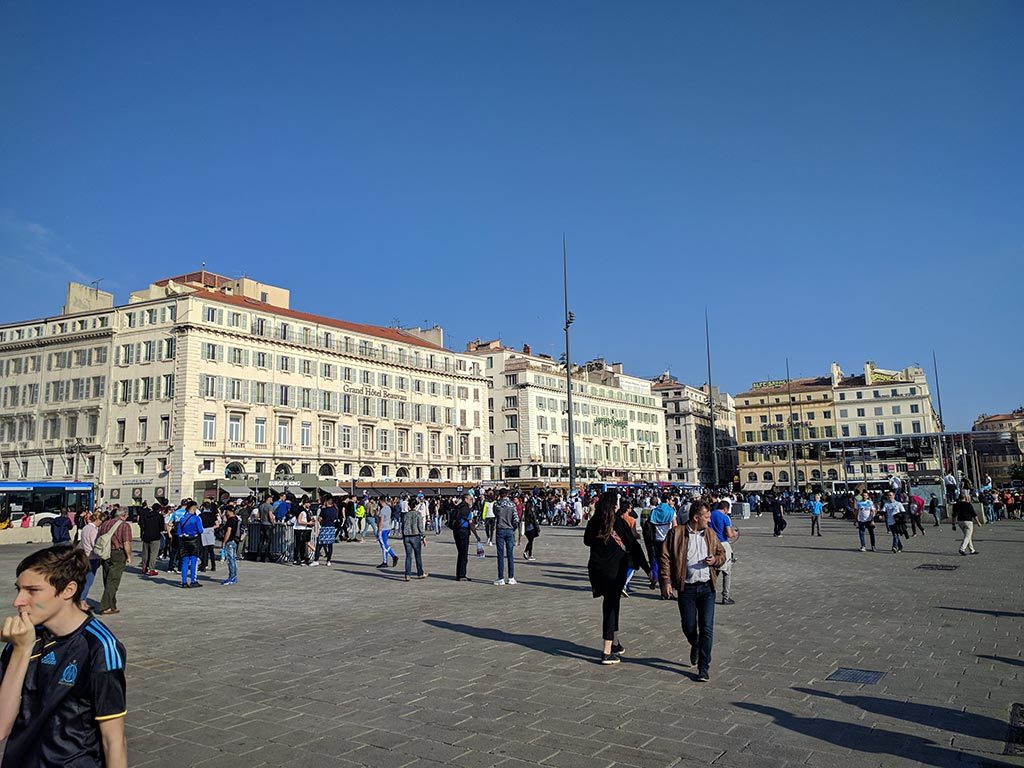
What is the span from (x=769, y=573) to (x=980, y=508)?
67.4 ft

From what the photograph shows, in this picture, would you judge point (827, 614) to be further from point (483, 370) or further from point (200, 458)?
point (483, 370)

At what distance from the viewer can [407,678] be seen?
6723 mm

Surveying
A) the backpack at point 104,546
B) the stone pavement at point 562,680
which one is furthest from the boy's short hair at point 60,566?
the backpack at point 104,546

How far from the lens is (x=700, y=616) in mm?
6570

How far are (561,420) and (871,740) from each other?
7204 centimetres

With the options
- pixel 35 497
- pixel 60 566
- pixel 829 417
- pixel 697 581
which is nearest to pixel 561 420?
pixel 829 417

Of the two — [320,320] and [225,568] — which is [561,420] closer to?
[320,320]

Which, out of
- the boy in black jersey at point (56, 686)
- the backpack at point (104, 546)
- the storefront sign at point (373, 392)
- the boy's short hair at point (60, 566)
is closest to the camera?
the boy in black jersey at point (56, 686)

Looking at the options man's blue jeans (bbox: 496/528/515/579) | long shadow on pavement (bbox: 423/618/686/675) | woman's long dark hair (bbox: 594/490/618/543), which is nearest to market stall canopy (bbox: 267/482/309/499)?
man's blue jeans (bbox: 496/528/515/579)

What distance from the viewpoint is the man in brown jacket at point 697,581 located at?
256 inches

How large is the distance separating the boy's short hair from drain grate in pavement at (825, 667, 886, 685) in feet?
19.7

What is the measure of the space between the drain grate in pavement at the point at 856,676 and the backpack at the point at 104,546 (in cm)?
1018

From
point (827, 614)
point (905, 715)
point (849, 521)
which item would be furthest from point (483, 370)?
point (905, 715)

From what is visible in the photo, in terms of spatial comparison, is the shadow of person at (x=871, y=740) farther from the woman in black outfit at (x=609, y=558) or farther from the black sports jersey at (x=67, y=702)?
the black sports jersey at (x=67, y=702)
